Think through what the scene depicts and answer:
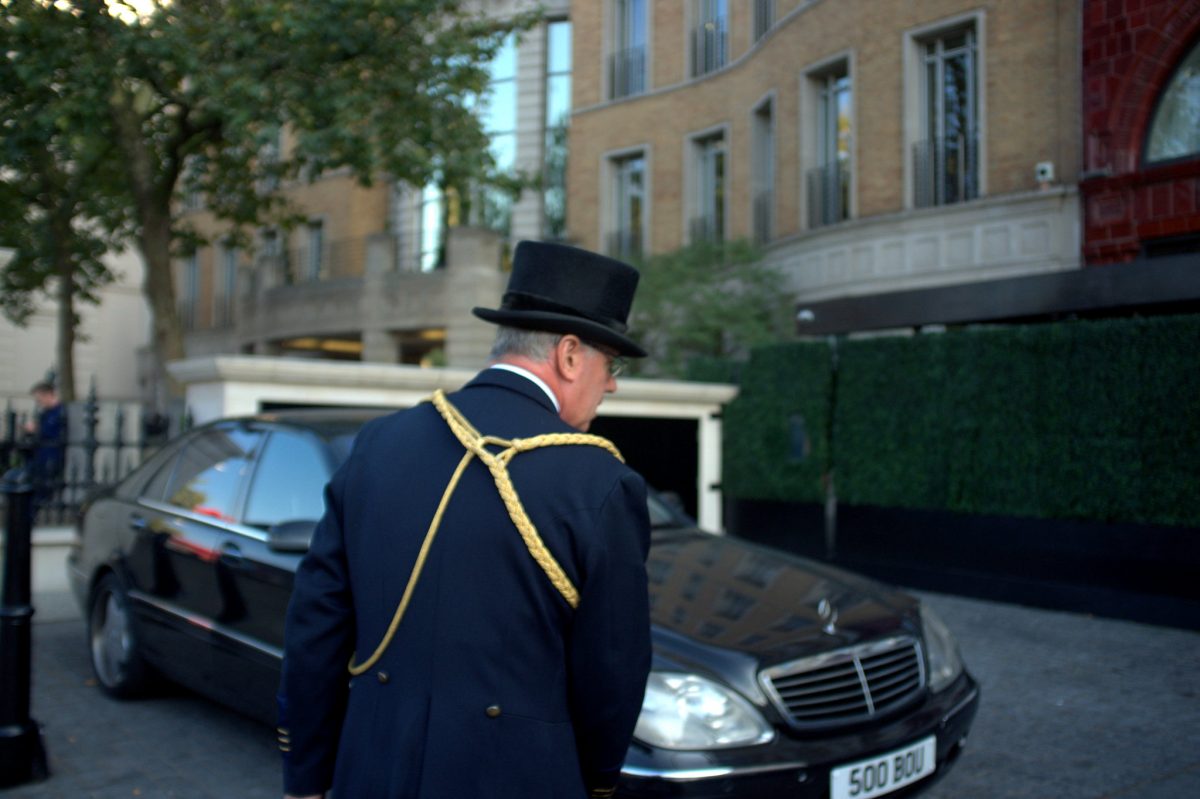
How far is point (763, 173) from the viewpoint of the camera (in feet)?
57.2

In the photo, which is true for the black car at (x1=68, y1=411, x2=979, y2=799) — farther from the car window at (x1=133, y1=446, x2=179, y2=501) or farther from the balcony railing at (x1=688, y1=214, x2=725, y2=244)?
the balcony railing at (x1=688, y1=214, x2=725, y2=244)

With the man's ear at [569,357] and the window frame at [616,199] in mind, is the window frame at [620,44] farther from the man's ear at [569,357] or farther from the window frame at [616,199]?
the man's ear at [569,357]

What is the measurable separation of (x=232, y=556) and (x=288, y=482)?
0.42 m

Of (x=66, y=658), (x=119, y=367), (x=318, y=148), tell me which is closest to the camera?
(x=66, y=658)

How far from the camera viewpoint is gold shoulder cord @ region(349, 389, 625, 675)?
69.0 inches

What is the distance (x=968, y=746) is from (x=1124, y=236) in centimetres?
874

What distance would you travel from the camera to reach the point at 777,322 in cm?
1520

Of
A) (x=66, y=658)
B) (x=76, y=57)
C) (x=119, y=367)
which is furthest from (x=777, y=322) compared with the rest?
(x=119, y=367)

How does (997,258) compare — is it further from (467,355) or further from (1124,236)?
(467,355)

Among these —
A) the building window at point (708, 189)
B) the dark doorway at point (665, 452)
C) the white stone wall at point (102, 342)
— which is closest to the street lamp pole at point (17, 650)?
the dark doorway at point (665, 452)

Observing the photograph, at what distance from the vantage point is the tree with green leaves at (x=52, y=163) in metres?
11.3

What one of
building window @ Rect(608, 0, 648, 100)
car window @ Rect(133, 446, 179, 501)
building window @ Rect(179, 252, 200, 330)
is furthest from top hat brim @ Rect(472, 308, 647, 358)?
building window @ Rect(179, 252, 200, 330)

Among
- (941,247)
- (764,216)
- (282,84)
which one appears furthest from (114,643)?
(764,216)

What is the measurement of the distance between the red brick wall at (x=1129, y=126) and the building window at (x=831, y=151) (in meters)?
3.69
